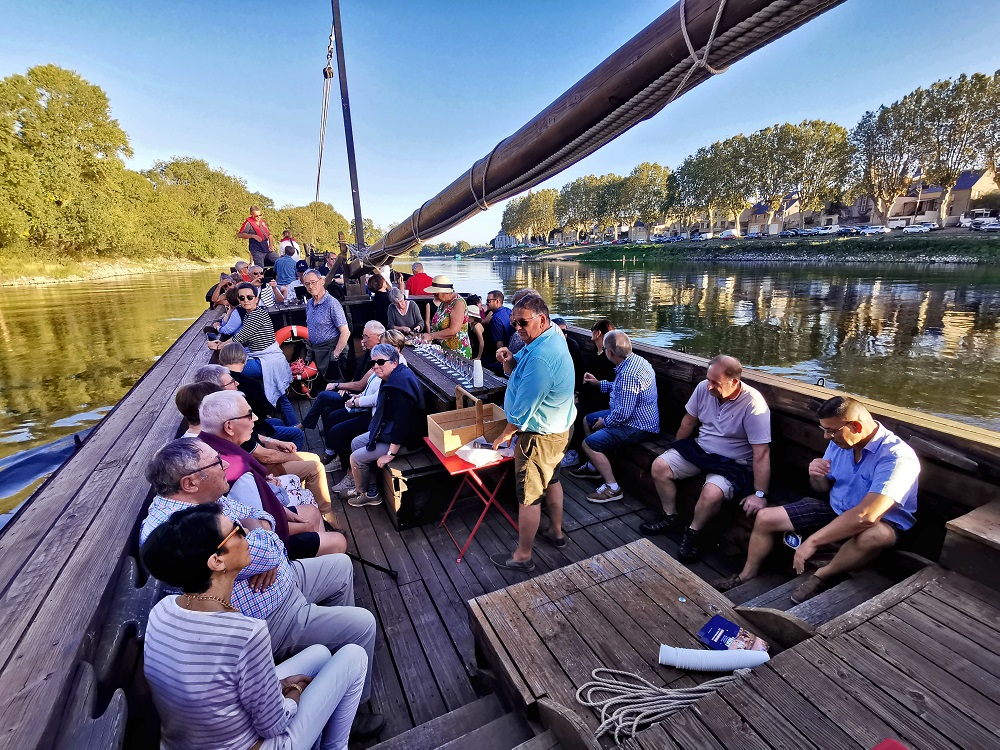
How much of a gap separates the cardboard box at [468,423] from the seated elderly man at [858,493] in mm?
1829

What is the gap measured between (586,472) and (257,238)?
10.1 metres

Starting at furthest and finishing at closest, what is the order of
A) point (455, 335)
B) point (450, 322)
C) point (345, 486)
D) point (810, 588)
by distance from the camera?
1. point (450, 322)
2. point (455, 335)
3. point (345, 486)
4. point (810, 588)

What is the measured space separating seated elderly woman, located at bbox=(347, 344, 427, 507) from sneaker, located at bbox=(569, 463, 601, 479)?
1.50 m

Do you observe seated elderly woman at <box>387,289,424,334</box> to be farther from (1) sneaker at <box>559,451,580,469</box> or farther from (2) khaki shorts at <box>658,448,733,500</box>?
(2) khaki shorts at <box>658,448,733,500</box>

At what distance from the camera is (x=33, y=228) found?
29.9 m

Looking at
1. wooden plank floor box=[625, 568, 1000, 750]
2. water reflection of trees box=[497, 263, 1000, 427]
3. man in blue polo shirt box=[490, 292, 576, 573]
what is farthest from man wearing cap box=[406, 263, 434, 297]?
water reflection of trees box=[497, 263, 1000, 427]

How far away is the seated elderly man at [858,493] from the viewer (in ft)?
6.98

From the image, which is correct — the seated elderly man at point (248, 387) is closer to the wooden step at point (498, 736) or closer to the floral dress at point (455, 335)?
the floral dress at point (455, 335)

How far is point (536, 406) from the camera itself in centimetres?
271

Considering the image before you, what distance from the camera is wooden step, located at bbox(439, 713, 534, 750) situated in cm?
158

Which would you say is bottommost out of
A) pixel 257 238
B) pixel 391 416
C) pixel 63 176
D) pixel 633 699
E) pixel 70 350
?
pixel 70 350

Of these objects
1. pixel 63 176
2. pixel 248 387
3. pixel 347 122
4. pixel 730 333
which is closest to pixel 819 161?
pixel 730 333

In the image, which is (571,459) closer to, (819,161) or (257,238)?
(257,238)

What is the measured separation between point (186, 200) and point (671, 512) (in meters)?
69.1
